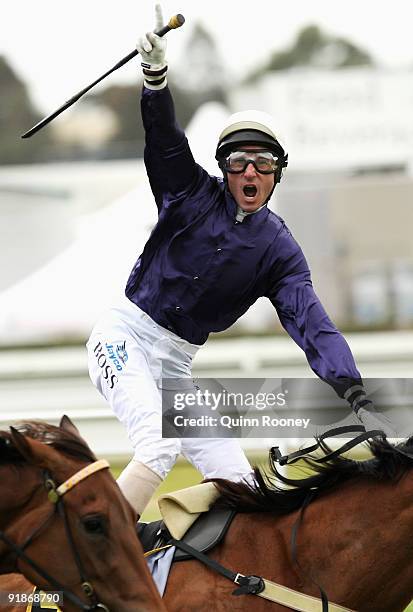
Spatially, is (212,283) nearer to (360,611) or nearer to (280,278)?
(280,278)

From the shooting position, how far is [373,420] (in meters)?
4.14

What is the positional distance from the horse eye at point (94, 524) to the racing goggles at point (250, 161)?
171 centimetres

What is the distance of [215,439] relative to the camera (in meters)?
4.63

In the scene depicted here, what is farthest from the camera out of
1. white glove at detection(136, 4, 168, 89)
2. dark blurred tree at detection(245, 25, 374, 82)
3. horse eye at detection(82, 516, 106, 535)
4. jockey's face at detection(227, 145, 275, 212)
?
dark blurred tree at detection(245, 25, 374, 82)

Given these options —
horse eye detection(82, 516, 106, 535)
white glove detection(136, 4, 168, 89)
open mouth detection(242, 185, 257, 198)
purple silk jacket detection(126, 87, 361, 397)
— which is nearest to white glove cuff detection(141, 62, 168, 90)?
white glove detection(136, 4, 168, 89)

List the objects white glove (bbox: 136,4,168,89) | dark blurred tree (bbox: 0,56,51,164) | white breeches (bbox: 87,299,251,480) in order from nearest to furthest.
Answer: white glove (bbox: 136,4,168,89)
white breeches (bbox: 87,299,251,480)
dark blurred tree (bbox: 0,56,51,164)

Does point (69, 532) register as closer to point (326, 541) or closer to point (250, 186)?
point (326, 541)

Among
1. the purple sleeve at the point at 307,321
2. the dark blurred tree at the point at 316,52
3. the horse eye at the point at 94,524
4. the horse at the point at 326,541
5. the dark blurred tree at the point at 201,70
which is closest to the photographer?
the horse eye at the point at 94,524

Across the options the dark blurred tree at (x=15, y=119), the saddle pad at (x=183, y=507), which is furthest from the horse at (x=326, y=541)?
the dark blurred tree at (x=15, y=119)

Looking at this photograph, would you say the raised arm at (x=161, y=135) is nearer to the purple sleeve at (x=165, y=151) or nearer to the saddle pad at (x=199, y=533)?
the purple sleeve at (x=165, y=151)

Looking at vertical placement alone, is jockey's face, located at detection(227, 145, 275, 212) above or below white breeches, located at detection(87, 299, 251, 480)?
above

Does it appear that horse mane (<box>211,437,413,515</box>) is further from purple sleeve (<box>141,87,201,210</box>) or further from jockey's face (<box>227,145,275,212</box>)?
purple sleeve (<box>141,87,201,210</box>)

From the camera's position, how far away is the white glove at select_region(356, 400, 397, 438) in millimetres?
4145

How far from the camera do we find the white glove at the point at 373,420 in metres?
4.14
